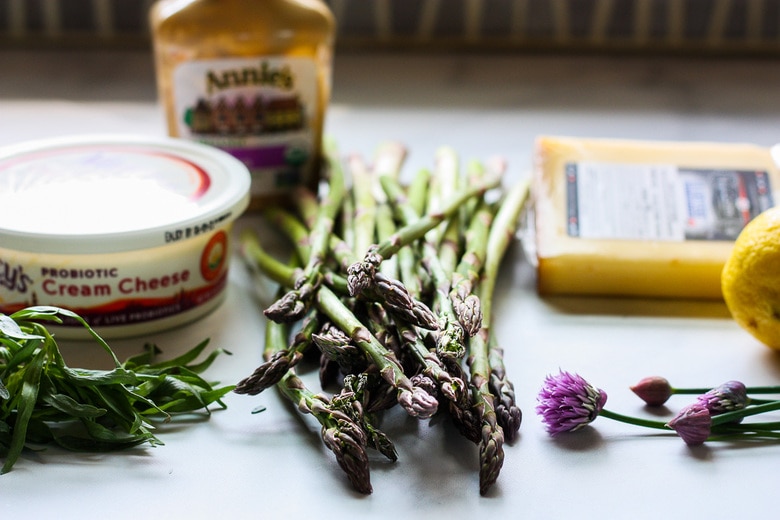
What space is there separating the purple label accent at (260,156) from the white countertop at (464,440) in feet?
0.25

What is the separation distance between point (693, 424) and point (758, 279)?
0.60ft

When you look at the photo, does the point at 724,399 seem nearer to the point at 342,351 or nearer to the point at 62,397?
the point at 342,351

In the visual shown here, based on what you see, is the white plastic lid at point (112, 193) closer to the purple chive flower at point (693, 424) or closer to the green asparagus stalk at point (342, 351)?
the green asparagus stalk at point (342, 351)

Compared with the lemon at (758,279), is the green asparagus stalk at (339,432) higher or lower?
lower

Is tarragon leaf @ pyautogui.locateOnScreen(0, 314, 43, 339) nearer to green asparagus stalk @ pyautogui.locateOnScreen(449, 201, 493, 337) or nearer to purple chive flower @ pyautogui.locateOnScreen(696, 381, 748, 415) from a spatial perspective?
green asparagus stalk @ pyautogui.locateOnScreen(449, 201, 493, 337)

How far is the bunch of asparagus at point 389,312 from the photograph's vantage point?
827 millimetres

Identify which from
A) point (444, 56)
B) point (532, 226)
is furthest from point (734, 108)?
point (532, 226)

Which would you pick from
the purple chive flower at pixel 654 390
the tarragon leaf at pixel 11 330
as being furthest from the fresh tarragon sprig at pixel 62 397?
the purple chive flower at pixel 654 390

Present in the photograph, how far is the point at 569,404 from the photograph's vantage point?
862 mm

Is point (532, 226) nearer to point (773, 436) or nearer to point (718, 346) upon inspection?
point (718, 346)

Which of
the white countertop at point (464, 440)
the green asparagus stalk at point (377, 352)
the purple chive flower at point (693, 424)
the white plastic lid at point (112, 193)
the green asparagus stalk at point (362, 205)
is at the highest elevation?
the white plastic lid at point (112, 193)

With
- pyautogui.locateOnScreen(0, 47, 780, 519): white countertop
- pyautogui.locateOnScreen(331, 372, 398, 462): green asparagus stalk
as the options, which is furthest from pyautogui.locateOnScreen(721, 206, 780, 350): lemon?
pyautogui.locateOnScreen(331, 372, 398, 462): green asparagus stalk

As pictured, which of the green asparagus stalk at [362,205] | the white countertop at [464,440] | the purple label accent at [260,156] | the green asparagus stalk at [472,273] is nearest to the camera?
the white countertop at [464,440]

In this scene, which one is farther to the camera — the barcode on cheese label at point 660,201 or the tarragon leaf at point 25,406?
the barcode on cheese label at point 660,201
